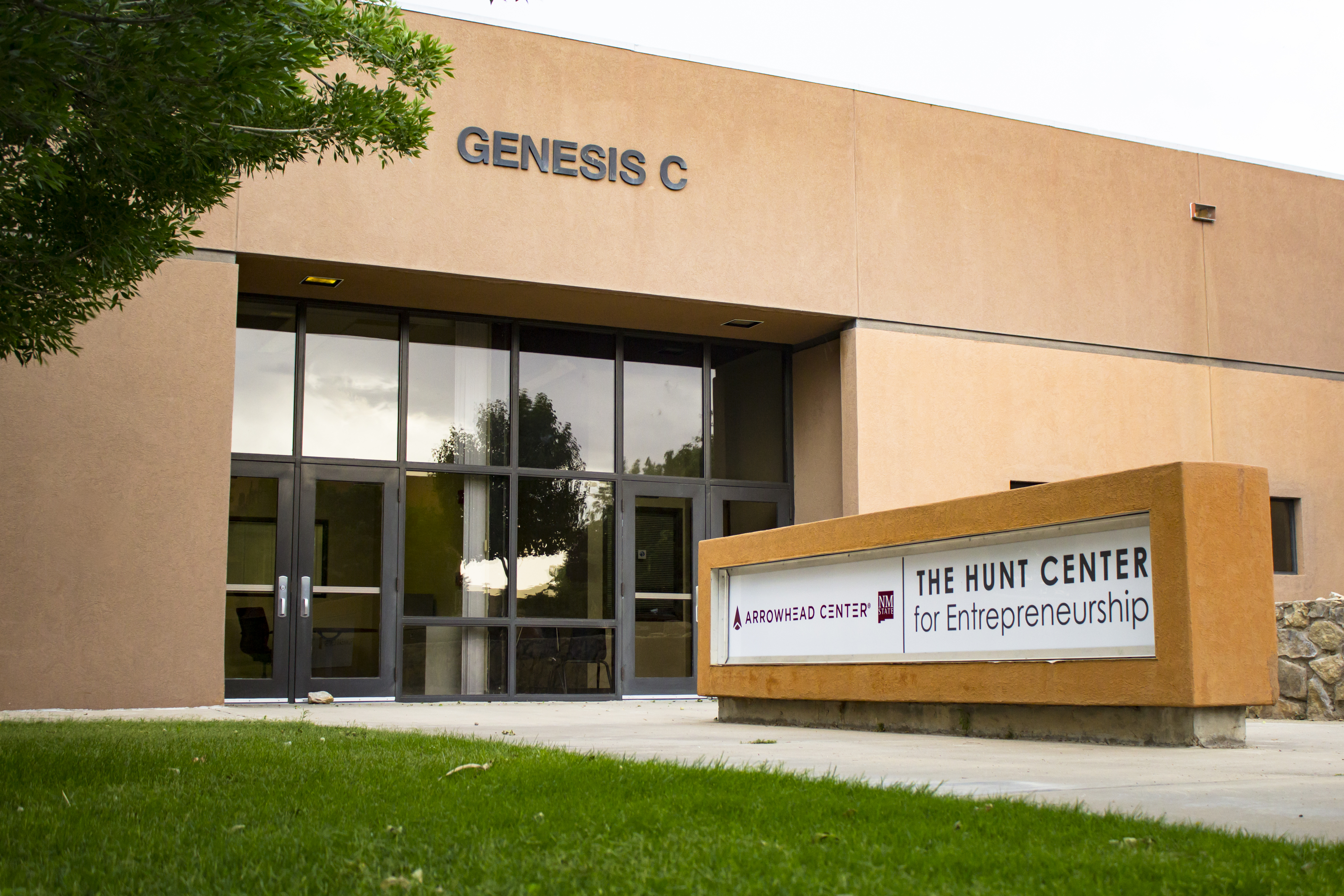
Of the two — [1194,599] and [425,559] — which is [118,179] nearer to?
[1194,599]

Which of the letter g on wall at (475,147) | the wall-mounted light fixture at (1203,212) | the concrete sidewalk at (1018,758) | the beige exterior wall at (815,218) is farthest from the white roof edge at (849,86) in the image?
the concrete sidewalk at (1018,758)

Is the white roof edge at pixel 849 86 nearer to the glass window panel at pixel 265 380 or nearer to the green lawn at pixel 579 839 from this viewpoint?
the glass window panel at pixel 265 380

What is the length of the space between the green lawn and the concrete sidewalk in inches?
20.4

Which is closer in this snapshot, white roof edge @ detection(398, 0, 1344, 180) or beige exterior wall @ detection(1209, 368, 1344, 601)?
white roof edge @ detection(398, 0, 1344, 180)

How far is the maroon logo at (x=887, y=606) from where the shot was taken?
8.50 meters

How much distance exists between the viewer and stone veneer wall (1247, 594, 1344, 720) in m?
10.2

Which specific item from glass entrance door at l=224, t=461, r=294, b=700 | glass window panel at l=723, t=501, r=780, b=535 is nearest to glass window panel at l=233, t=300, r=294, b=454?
glass entrance door at l=224, t=461, r=294, b=700

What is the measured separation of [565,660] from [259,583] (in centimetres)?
358

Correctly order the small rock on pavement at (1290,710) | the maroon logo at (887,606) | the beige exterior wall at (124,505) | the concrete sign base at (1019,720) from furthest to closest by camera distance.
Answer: the beige exterior wall at (124,505), the small rock on pavement at (1290,710), the maroon logo at (887,606), the concrete sign base at (1019,720)

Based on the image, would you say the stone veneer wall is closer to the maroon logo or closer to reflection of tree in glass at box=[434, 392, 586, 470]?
the maroon logo

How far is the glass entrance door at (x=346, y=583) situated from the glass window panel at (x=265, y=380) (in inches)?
22.4

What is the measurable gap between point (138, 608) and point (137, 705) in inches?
36.0

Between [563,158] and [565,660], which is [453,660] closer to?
[565,660]

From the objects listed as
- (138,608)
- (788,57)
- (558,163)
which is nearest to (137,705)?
(138,608)
